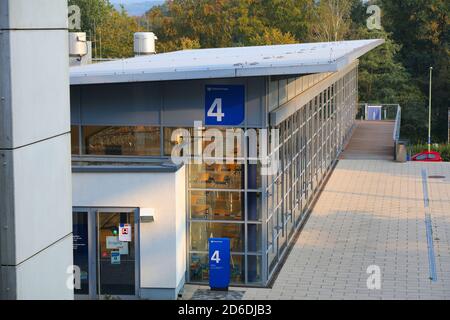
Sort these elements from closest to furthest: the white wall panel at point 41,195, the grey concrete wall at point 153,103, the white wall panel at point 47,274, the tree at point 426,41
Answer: the white wall panel at point 41,195 → the white wall panel at point 47,274 → the grey concrete wall at point 153,103 → the tree at point 426,41

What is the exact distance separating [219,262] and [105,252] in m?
2.02

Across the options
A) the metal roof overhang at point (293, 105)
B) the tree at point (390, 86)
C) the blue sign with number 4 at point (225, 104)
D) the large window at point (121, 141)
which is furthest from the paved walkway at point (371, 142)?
the blue sign with number 4 at point (225, 104)

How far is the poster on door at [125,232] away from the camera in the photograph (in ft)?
52.2

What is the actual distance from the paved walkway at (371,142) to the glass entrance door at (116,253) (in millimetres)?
20426

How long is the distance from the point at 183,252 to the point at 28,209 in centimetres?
968

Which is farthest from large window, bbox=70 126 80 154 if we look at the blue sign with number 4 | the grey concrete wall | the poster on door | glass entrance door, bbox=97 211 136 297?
the blue sign with number 4

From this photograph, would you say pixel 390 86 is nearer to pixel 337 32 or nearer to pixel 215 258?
pixel 337 32

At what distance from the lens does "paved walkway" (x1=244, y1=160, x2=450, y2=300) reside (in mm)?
16516

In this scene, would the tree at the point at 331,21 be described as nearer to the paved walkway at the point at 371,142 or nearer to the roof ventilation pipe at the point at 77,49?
the paved walkway at the point at 371,142

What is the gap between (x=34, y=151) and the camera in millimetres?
7258

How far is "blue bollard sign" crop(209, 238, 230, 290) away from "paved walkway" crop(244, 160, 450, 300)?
51cm

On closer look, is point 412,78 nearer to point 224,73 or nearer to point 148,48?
point 148,48

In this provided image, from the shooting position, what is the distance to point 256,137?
16578mm
